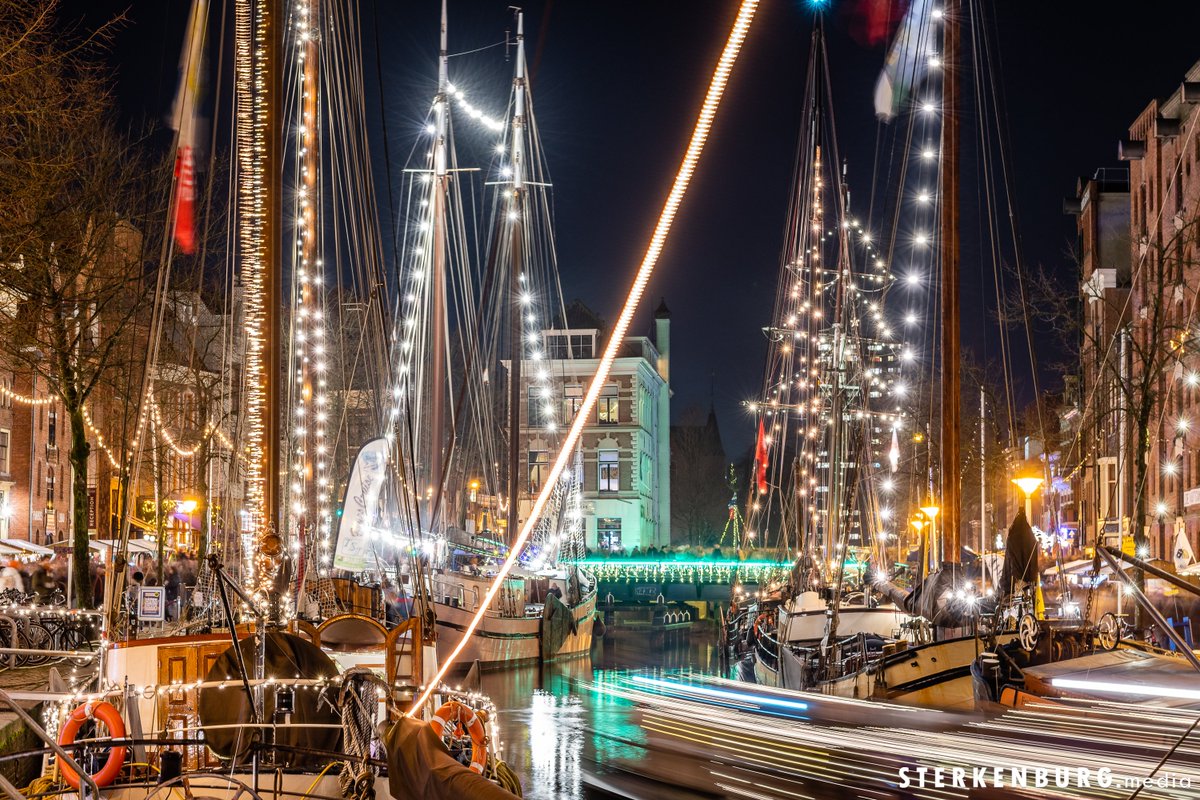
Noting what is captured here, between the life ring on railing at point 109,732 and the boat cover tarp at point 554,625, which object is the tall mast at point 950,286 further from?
the boat cover tarp at point 554,625

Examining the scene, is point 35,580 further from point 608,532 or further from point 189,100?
point 608,532

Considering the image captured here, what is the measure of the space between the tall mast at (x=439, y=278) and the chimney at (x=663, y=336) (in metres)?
69.6

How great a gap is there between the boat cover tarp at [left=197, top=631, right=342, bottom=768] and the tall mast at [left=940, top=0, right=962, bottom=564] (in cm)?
1545

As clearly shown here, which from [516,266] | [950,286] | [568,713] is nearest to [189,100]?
[950,286]

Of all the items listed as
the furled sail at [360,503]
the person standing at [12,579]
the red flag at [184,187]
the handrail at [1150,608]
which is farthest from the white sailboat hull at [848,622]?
the handrail at [1150,608]

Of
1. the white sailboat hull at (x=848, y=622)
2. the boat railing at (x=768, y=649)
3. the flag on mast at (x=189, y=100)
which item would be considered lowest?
the boat railing at (x=768, y=649)

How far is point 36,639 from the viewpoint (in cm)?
2616

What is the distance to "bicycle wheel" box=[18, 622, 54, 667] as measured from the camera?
25.8 m

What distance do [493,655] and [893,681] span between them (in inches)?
750

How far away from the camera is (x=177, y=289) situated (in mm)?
33562

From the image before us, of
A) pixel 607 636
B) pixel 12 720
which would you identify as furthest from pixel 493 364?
pixel 12 720

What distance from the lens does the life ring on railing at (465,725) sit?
1169 cm

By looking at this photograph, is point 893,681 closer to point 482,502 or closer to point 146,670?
point 146,670

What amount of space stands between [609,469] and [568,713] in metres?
65.0
